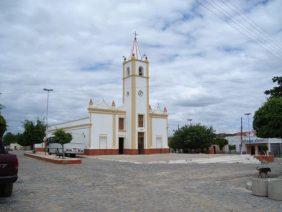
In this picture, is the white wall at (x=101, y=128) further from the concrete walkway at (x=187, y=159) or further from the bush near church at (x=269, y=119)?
the bush near church at (x=269, y=119)

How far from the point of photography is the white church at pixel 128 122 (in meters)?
42.4

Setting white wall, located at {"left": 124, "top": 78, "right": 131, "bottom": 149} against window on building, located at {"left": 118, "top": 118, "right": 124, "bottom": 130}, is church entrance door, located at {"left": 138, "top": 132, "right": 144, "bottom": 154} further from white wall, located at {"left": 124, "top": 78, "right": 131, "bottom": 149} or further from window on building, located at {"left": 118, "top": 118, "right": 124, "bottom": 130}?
window on building, located at {"left": 118, "top": 118, "right": 124, "bottom": 130}

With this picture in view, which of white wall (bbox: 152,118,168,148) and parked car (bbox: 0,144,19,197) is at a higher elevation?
white wall (bbox: 152,118,168,148)

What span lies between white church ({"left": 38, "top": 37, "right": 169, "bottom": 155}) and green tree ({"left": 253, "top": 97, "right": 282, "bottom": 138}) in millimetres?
26672

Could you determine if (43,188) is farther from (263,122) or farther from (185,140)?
(185,140)

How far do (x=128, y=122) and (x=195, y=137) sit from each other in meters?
15.9

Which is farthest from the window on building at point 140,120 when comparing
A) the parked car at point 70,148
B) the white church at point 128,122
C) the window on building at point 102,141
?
the parked car at point 70,148

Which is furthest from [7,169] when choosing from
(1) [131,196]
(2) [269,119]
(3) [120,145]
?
(3) [120,145]

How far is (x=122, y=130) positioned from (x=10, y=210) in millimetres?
36309

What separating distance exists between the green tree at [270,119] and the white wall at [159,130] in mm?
29066

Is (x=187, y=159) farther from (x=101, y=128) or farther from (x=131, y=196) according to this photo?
(x=131, y=196)

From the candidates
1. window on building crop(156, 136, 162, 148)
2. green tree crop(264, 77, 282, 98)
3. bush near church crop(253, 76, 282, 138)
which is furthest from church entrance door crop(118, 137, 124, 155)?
bush near church crop(253, 76, 282, 138)

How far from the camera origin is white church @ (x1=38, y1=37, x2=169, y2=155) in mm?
42375

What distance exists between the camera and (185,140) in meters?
57.5
